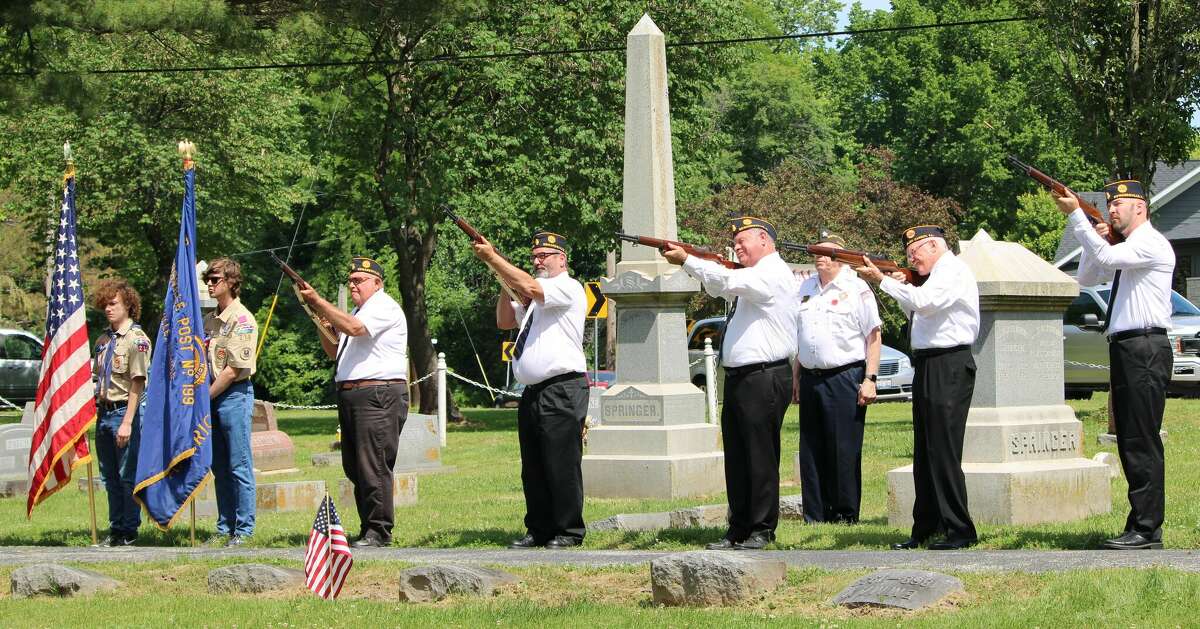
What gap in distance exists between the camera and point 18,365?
38.2 meters

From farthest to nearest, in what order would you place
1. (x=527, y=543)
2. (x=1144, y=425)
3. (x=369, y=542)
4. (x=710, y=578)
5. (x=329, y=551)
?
(x=369, y=542), (x=527, y=543), (x=1144, y=425), (x=329, y=551), (x=710, y=578)

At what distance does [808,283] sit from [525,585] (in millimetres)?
4589

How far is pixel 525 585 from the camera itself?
848 centimetres

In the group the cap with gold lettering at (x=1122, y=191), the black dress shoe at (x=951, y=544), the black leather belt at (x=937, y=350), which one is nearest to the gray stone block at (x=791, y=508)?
the black dress shoe at (x=951, y=544)

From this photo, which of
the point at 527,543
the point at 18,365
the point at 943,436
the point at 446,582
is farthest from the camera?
the point at 18,365

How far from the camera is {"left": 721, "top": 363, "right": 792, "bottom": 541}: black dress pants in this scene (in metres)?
9.63

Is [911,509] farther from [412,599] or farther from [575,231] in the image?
[575,231]

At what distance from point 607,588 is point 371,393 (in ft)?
8.96

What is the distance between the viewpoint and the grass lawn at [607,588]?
716cm

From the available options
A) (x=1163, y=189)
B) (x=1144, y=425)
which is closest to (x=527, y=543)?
(x=1144, y=425)

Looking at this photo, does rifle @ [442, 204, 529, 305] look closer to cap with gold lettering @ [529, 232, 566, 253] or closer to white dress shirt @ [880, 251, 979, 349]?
cap with gold lettering @ [529, 232, 566, 253]

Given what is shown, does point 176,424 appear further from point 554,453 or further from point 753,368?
point 753,368

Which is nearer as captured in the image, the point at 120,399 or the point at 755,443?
the point at 755,443

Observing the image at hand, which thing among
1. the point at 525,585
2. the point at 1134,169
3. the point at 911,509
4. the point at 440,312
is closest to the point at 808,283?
the point at 911,509
